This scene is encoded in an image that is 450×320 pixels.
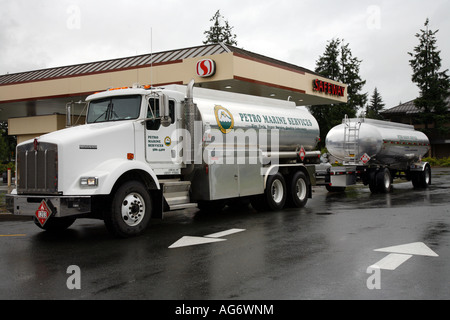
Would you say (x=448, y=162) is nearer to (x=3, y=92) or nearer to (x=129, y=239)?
(x=3, y=92)

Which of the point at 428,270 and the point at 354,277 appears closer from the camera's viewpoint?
the point at 354,277

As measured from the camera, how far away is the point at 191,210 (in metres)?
13.9

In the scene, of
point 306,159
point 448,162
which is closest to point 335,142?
point 306,159

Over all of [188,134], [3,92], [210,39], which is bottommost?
[188,134]

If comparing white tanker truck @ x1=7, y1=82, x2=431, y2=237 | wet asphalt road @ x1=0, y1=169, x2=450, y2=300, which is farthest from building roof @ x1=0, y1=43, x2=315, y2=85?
wet asphalt road @ x1=0, y1=169, x2=450, y2=300

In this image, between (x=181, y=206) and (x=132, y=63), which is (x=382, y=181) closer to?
(x=181, y=206)

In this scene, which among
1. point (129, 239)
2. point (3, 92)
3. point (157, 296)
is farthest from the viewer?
point (3, 92)

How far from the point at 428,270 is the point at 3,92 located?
27447mm

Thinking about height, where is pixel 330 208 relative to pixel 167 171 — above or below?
below

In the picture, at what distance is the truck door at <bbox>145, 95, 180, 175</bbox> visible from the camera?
9.56 m

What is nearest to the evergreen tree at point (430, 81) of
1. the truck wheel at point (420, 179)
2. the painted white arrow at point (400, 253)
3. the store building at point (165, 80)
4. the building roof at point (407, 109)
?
the building roof at point (407, 109)

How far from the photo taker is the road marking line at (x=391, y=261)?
20.5ft

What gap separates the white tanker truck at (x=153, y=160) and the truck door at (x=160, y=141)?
0.02 meters

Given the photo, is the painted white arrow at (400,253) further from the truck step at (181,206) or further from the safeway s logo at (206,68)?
the safeway s logo at (206,68)
